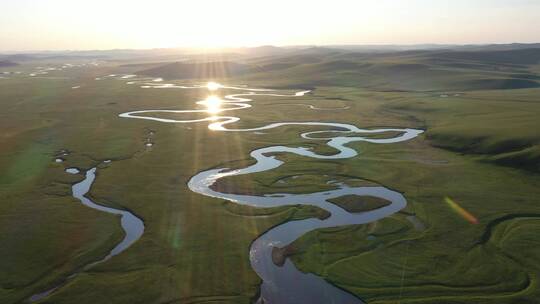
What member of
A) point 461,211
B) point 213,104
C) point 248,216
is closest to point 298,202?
point 248,216

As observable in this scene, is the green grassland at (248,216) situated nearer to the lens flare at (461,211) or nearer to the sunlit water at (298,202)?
the lens flare at (461,211)

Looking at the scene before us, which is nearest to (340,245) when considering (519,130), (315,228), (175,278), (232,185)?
(315,228)

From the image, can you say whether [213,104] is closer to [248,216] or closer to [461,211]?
[248,216]

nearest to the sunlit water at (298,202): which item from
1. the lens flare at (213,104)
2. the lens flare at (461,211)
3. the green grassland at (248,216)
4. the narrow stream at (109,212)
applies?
the green grassland at (248,216)

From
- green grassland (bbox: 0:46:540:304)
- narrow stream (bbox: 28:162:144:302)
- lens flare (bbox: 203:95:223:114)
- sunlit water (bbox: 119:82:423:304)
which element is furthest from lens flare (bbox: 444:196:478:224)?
lens flare (bbox: 203:95:223:114)

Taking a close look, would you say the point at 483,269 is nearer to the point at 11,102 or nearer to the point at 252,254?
the point at 252,254
